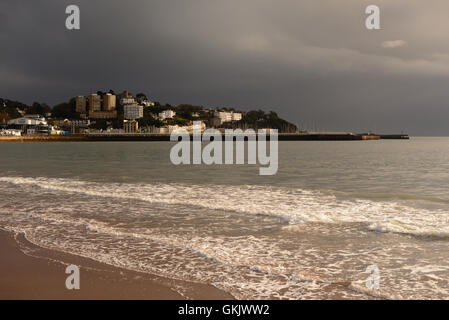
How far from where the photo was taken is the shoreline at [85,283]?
4.95 m

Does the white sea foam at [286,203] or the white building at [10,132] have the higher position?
the white building at [10,132]

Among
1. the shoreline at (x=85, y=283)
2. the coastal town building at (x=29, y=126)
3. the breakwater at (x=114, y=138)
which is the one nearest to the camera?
the shoreline at (x=85, y=283)

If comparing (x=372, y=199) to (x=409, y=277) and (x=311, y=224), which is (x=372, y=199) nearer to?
(x=311, y=224)

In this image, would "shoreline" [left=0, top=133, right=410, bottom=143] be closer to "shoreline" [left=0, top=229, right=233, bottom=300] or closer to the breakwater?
the breakwater

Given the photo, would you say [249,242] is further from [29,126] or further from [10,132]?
[29,126]

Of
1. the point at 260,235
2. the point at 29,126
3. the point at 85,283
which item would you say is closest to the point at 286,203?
the point at 260,235

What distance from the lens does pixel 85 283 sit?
5.39 metres

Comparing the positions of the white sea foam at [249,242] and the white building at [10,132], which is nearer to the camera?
the white sea foam at [249,242]

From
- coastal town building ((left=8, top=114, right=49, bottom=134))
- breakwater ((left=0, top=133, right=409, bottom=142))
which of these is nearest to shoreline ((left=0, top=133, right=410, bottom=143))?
breakwater ((left=0, top=133, right=409, bottom=142))

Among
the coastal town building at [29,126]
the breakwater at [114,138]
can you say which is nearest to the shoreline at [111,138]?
the breakwater at [114,138]

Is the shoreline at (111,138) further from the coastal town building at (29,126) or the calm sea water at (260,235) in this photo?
the calm sea water at (260,235)

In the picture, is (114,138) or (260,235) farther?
(114,138)

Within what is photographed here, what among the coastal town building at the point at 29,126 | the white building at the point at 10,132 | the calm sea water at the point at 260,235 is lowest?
the calm sea water at the point at 260,235

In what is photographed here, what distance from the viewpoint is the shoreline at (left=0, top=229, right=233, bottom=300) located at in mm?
4949
